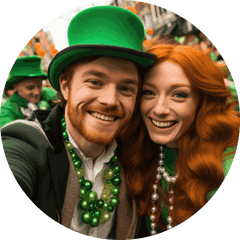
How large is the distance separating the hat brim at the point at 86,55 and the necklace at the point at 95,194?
27 cm

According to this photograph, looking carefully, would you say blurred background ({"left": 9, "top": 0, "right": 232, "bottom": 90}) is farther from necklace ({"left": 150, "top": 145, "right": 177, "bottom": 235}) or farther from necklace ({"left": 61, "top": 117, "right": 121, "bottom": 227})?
necklace ({"left": 150, "top": 145, "right": 177, "bottom": 235})

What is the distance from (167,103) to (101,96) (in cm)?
37

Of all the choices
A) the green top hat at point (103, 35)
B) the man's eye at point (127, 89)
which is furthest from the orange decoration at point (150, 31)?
the man's eye at point (127, 89)

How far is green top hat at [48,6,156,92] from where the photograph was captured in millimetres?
1107

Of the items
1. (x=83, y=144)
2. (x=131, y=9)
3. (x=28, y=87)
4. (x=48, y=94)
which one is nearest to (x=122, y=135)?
(x=83, y=144)

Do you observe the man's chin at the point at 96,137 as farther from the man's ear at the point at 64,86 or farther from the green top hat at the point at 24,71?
the green top hat at the point at 24,71

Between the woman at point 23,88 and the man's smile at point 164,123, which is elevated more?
the woman at point 23,88

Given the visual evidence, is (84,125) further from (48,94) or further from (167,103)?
(167,103)

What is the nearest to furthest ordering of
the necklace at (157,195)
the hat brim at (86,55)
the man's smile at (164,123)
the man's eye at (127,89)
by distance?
the hat brim at (86,55) < the man's eye at (127,89) < the man's smile at (164,123) < the necklace at (157,195)

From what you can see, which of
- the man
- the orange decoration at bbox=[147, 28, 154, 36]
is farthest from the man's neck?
the orange decoration at bbox=[147, 28, 154, 36]

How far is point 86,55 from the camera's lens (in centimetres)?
112

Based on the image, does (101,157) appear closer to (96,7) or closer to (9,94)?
(9,94)

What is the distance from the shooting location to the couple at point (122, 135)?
3.76 ft

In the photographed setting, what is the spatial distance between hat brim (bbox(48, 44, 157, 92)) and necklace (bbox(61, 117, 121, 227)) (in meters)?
0.27
